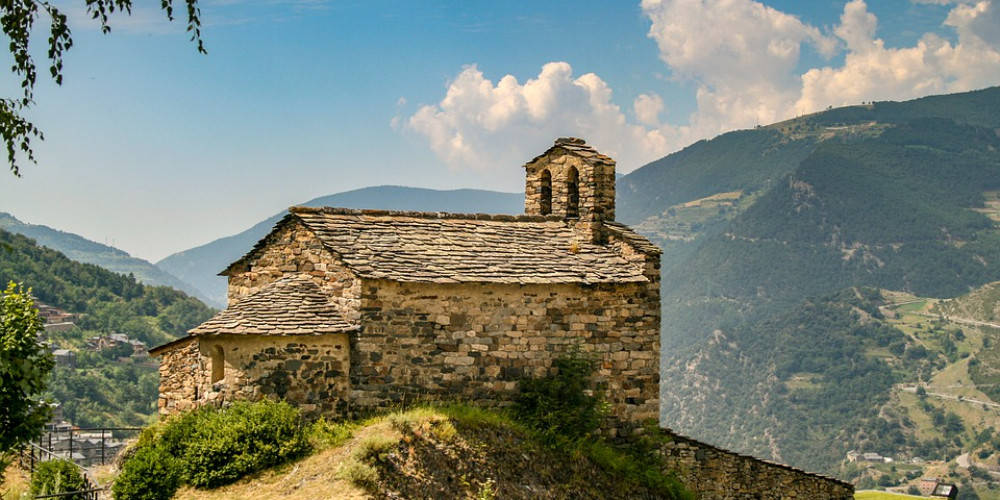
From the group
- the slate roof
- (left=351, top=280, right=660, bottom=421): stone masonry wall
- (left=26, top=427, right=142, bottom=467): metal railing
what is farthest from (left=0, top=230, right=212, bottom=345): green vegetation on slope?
(left=351, top=280, right=660, bottom=421): stone masonry wall

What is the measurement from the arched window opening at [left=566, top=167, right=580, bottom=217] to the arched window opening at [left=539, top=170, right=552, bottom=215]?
0.85 meters

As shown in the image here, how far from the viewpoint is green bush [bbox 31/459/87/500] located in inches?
602

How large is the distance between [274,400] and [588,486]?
21.3 ft

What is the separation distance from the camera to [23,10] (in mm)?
10852

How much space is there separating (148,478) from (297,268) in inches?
224

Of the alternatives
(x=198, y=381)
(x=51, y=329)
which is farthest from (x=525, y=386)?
(x=51, y=329)

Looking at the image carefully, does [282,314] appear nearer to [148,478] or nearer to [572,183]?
[148,478]

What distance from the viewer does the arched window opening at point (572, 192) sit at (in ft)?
78.0

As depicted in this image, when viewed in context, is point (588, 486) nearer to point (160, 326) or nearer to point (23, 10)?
point (23, 10)

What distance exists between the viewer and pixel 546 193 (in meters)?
24.6

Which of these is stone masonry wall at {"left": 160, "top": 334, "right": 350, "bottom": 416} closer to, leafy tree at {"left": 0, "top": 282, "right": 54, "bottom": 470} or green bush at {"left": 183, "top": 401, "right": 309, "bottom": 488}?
green bush at {"left": 183, "top": 401, "right": 309, "bottom": 488}

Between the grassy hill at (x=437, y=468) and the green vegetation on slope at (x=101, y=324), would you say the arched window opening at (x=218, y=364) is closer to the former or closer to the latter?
the grassy hill at (x=437, y=468)

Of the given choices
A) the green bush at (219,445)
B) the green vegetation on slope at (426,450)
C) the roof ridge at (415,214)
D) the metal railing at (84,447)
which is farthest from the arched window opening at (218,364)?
the roof ridge at (415,214)

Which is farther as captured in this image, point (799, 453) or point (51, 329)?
point (799, 453)
